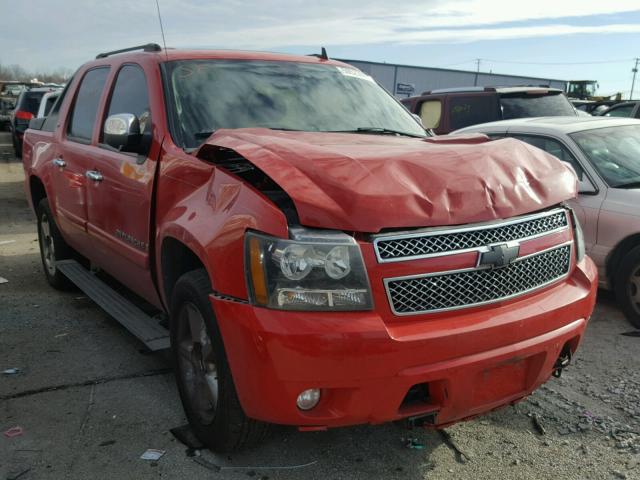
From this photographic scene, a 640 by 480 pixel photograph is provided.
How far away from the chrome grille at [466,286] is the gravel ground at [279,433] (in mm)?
876

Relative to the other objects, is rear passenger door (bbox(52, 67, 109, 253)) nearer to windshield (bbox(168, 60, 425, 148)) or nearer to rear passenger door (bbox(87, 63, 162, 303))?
rear passenger door (bbox(87, 63, 162, 303))

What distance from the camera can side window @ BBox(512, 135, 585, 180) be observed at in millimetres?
5344

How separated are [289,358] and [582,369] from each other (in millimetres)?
2569

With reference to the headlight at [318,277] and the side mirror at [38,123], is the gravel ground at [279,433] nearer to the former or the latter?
the headlight at [318,277]

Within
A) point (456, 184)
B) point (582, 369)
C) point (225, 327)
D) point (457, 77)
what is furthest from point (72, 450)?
point (457, 77)

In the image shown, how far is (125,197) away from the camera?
3707 millimetres

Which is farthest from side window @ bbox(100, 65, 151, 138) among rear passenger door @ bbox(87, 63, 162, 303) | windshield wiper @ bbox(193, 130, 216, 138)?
windshield wiper @ bbox(193, 130, 216, 138)

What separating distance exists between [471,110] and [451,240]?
285 inches

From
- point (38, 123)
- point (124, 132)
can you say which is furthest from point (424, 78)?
point (124, 132)

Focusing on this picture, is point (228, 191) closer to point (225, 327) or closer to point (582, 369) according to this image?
point (225, 327)

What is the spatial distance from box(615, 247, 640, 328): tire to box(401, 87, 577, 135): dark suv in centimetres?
433

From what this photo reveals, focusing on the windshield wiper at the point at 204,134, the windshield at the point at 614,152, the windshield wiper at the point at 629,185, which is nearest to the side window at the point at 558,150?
the windshield at the point at 614,152

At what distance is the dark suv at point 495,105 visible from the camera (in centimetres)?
877

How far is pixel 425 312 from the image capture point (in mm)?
2383
